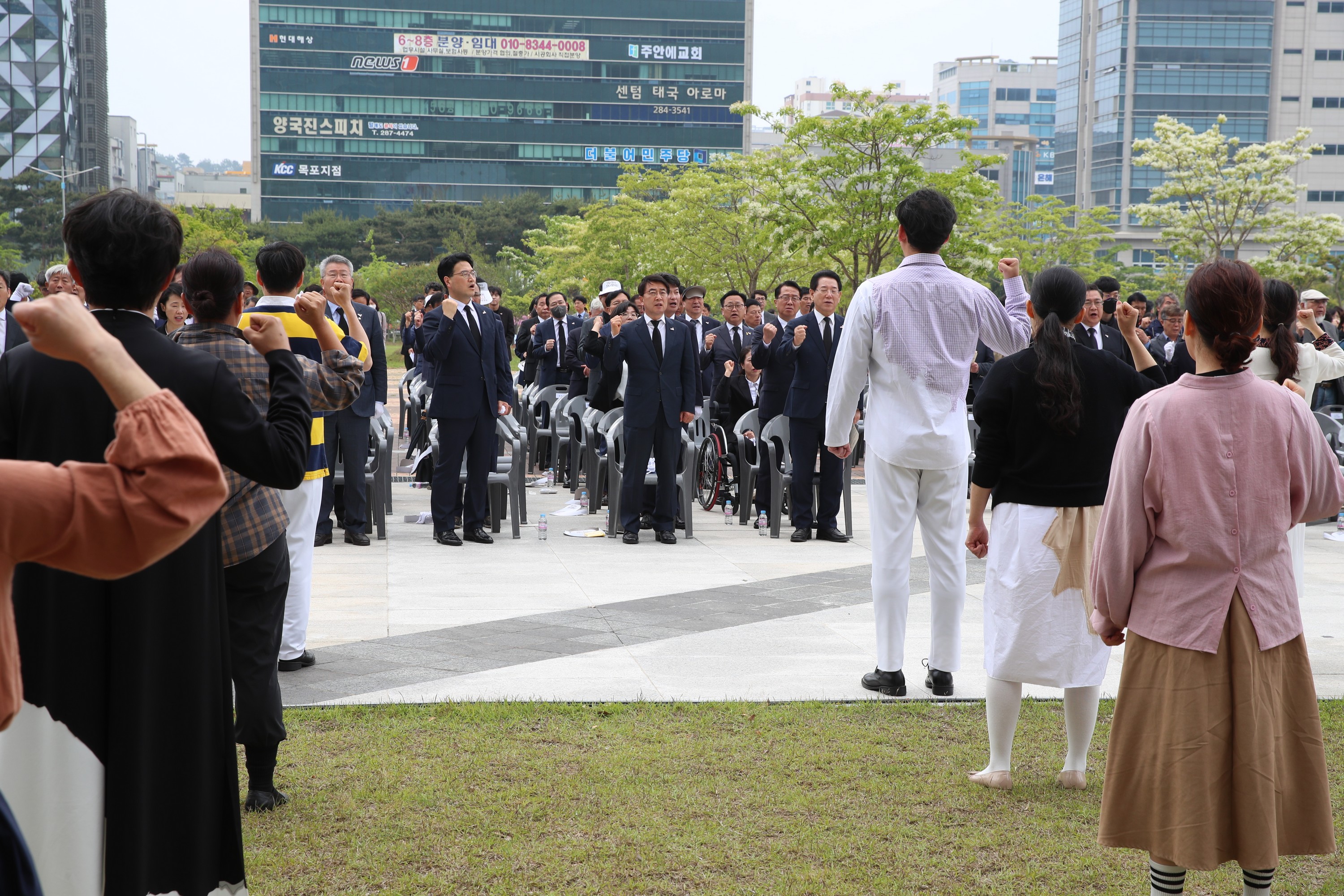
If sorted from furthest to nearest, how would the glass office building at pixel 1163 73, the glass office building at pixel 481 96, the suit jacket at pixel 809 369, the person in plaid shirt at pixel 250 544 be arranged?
1. the glass office building at pixel 481 96
2. the glass office building at pixel 1163 73
3. the suit jacket at pixel 809 369
4. the person in plaid shirt at pixel 250 544

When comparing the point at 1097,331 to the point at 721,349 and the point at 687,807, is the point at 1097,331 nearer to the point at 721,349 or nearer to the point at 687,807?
the point at 721,349

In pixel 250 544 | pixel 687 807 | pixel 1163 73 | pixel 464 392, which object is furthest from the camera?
pixel 1163 73

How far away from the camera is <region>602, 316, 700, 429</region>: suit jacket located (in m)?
9.91

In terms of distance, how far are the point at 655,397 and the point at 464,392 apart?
1537 mm

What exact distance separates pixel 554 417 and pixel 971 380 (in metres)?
5.13

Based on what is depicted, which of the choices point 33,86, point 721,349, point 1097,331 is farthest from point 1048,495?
point 33,86

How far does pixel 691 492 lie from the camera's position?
1065cm

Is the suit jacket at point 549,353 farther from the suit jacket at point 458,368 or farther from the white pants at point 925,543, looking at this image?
the white pants at point 925,543

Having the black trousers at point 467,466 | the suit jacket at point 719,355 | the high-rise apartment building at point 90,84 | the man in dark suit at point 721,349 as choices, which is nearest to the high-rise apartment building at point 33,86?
the high-rise apartment building at point 90,84

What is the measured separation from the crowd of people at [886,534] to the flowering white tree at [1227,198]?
118ft

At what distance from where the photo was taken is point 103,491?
1.63 meters

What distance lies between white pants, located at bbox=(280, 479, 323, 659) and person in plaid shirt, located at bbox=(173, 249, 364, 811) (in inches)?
46.3

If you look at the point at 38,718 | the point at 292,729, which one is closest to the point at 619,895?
the point at 38,718

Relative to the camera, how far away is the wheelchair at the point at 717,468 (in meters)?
12.2
